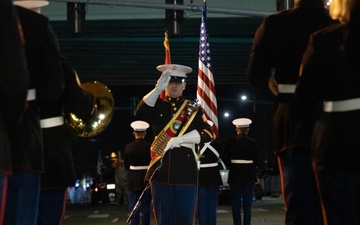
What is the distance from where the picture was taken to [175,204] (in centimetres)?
789

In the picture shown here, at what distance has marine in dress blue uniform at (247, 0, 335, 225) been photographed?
4980 mm

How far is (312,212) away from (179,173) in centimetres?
304

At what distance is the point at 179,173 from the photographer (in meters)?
7.87

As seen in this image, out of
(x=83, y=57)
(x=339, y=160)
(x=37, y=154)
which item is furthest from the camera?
(x=83, y=57)

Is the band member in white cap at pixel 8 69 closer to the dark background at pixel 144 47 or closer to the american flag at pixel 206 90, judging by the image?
the american flag at pixel 206 90

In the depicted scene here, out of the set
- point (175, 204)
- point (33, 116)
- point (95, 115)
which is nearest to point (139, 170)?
point (175, 204)

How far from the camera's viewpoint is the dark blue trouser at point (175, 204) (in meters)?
7.85

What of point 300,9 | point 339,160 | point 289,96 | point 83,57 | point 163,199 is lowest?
point 163,199

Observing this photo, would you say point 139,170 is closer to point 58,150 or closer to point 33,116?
point 58,150

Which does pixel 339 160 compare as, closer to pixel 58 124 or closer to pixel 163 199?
pixel 58 124

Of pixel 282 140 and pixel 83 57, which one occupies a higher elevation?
pixel 83 57

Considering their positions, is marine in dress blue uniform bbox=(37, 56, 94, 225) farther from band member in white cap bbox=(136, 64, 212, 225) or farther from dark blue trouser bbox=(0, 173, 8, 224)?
band member in white cap bbox=(136, 64, 212, 225)

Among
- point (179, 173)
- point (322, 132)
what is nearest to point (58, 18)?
point (179, 173)

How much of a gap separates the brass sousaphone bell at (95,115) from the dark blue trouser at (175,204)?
2.26 meters
